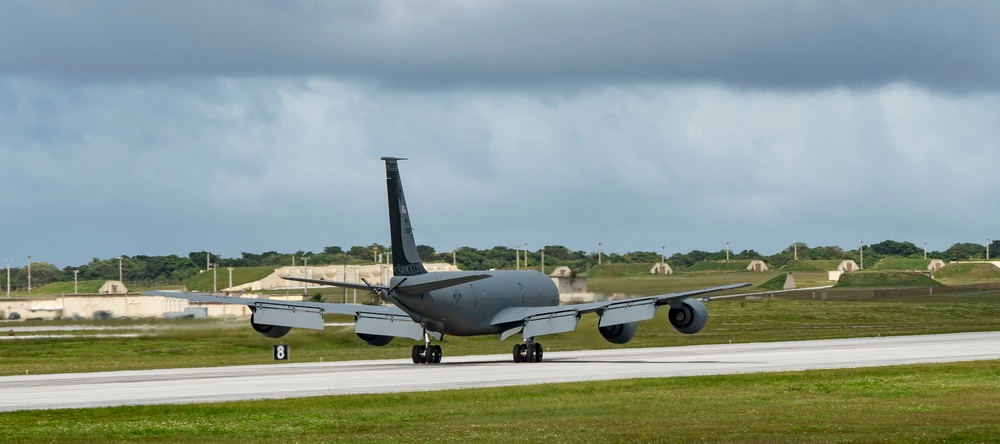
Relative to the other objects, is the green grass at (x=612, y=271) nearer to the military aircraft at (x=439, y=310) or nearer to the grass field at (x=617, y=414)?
the military aircraft at (x=439, y=310)

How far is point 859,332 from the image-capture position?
86750mm

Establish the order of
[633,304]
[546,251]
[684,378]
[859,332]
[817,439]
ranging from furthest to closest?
[546,251]
[859,332]
[633,304]
[684,378]
[817,439]

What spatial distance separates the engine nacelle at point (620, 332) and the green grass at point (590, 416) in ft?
51.0

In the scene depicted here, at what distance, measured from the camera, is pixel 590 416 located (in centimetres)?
3084

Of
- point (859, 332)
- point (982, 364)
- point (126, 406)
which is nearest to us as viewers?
point (126, 406)

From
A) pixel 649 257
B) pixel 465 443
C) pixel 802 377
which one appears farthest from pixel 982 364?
pixel 649 257

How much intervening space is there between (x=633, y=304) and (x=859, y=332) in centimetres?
3781

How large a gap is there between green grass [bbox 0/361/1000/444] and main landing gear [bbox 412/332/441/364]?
16278 mm

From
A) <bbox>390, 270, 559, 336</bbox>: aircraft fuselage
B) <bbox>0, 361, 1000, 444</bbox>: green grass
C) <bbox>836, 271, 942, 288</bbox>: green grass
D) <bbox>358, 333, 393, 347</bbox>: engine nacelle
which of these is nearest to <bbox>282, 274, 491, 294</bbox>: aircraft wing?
<bbox>390, 270, 559, 336</bbox>: aircraft fuselage

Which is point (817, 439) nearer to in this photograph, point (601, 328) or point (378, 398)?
point (378, 398)

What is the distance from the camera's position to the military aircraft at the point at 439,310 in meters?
53.2

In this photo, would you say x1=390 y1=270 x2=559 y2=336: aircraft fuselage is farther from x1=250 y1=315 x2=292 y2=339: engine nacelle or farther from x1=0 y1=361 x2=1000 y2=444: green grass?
x1=0 y1=361 x2=1000 y2=444: green grass

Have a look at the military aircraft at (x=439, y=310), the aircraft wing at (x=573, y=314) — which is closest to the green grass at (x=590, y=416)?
Answer: the aircraft wing at (x=573, y=314)

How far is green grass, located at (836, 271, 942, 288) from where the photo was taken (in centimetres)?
17775
